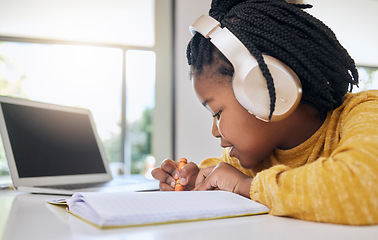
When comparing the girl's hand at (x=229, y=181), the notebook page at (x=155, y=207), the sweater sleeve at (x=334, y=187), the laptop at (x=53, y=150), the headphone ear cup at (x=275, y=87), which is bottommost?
the laptop at (x=53, y=150)

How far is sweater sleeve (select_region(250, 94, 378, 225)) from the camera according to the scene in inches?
18.1

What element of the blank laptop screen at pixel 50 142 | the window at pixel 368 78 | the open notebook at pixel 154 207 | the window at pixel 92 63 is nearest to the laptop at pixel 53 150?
the blank laptop screen at pixel 50 142

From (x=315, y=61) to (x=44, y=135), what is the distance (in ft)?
2.74

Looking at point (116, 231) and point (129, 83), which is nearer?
point (116, 231)

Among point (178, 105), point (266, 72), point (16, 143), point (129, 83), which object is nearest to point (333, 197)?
point (266, 72)

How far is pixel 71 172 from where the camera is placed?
1152mm

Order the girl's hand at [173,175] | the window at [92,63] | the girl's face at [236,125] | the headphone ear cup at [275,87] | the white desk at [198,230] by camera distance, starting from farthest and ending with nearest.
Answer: the window at [92,63] < the girl's hand at [173,175] < the girl's face at [236,125] < the headphone ear cup at [275,87] < the white desk at [198,230]

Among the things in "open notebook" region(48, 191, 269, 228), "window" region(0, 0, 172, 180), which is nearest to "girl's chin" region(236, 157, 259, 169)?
"open notebook" region(48, 191, 269, 228)

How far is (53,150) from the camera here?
112 cm

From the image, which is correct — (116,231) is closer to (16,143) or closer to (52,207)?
(52,207)

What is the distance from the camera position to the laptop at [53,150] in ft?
3.26

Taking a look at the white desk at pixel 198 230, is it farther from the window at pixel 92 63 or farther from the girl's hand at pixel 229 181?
the window at pixel 92 63

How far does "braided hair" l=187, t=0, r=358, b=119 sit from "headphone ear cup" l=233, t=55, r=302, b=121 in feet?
0.04

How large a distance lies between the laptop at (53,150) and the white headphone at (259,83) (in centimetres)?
43
